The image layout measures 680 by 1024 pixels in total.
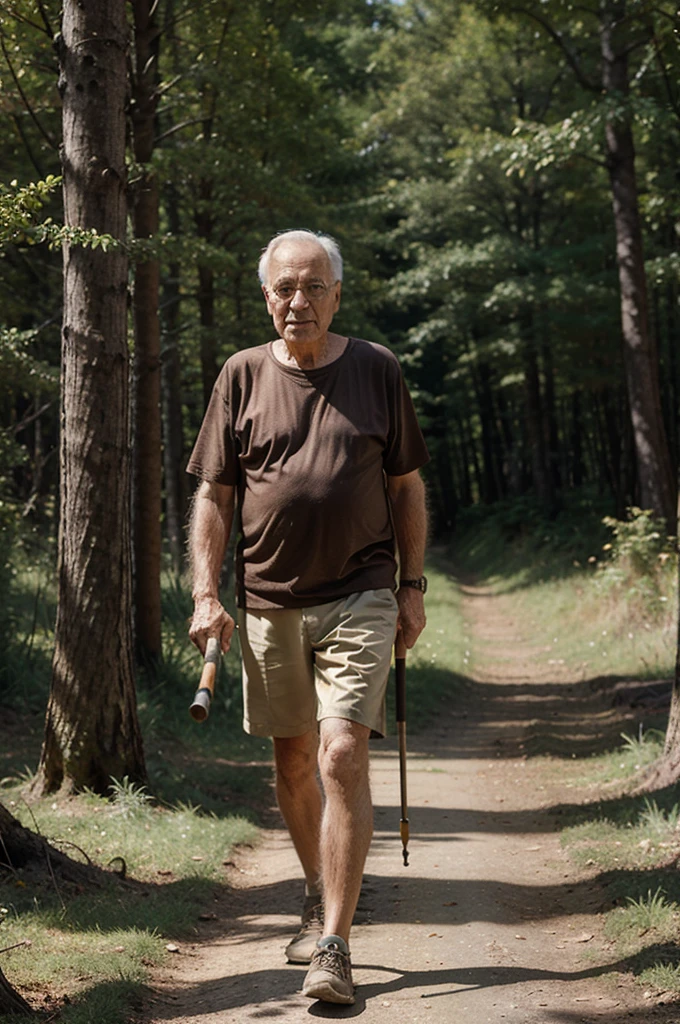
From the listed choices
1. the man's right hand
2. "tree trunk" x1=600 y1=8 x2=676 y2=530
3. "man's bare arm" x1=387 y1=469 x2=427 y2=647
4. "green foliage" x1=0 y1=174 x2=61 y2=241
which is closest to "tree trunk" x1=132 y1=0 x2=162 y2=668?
"green foliage" x1=0 y1=174 x2=61 y2=241

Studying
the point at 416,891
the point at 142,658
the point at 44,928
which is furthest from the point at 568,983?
the point at 142,658

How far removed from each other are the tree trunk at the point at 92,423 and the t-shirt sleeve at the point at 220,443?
2.60 metres

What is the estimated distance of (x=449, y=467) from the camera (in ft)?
166

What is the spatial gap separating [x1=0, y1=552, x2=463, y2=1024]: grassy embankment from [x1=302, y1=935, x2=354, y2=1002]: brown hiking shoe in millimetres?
660

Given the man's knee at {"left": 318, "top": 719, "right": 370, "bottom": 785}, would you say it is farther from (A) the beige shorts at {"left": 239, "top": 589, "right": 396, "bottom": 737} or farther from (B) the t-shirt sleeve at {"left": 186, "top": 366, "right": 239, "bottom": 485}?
(B) the t-shirt sleeve at {"left": 186, "top": 366, "right": 239, "bottom": 485}

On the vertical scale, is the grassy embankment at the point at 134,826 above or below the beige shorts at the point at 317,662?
below

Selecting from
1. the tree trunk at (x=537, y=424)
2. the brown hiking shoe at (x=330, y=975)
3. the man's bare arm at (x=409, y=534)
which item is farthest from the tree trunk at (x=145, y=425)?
the tree trunk at (x=537, y=424)

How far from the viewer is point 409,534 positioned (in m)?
4.78

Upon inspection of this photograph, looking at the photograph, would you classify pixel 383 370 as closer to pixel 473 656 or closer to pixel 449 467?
pixel 473 656

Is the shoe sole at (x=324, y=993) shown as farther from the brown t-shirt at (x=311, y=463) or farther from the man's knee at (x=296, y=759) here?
the brown t-shirt at (x=311, y=463)

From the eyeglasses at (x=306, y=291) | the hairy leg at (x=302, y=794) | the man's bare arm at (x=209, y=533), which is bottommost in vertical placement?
the hairy leg at (x=302, y=794)

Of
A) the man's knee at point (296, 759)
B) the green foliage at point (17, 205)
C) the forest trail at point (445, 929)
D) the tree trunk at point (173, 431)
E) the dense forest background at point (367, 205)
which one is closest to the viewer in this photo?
the forest trail at point (445, 929)

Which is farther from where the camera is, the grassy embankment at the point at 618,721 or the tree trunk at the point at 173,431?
the tree trunk at the point at 173,431

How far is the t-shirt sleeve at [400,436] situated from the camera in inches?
185
